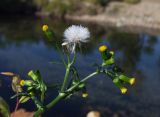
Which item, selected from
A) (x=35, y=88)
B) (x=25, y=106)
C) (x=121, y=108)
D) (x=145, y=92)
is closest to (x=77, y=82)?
(x=35, y=88)

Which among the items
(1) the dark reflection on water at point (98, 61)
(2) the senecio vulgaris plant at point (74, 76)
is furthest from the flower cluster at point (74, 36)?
(1) the dark reflection on water at point (98, 61)

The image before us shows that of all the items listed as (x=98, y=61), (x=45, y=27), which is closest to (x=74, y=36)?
(x=45, y=27)

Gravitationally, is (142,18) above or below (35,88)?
below

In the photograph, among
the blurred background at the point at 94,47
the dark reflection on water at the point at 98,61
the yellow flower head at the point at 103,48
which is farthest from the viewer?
the blurred background at the point at 94,47

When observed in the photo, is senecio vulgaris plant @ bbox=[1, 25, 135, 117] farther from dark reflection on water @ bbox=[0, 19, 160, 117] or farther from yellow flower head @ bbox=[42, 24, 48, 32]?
dark reflection on water @ bbox=[0, 19, 160, 117]

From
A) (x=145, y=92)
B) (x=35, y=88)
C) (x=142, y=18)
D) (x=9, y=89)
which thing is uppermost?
(x=35, y=88)

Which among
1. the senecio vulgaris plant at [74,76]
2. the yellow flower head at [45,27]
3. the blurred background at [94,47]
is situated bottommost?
the blurred background at [94,47]

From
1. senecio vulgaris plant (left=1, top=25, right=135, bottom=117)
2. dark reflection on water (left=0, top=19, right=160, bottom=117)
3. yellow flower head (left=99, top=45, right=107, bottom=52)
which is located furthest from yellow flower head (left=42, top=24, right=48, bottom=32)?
dark reflection on water (left=0, top=19, right=160, bottom=117)

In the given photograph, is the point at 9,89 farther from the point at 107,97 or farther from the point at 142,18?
the point at 142,18

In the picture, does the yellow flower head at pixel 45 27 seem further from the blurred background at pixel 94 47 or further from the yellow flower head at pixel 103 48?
the yellow flower head at pixel 103 48
